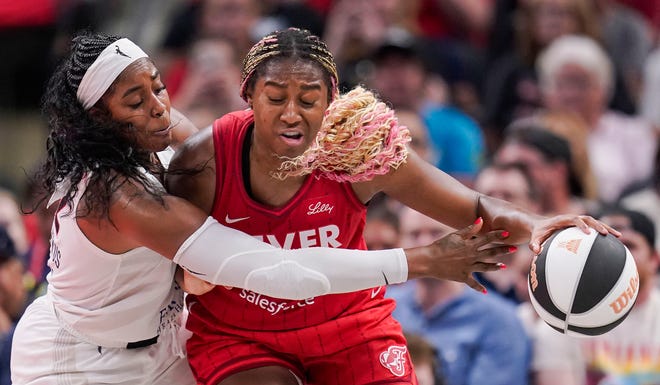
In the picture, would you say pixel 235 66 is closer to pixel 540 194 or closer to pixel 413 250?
pixel 540 194

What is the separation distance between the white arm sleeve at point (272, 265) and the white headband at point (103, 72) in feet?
1.82

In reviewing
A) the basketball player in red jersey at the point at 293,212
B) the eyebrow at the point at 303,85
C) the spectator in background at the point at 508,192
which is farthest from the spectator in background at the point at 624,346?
the eyebrow at the point at 303,85

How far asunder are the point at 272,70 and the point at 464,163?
3856 millimetres

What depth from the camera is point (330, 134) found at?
4023 mm

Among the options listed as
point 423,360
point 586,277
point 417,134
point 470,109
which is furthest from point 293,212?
point 470,109

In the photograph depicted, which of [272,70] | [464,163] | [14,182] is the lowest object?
[14,182]

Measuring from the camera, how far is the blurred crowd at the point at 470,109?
5.89 metres

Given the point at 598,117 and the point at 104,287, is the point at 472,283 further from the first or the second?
the point at 598,117

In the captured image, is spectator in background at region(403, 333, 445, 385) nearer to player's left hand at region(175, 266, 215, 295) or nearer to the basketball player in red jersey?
the basketball player in red jersey

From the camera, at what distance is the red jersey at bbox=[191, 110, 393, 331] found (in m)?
4.08

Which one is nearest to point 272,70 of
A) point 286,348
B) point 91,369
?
point 286,348

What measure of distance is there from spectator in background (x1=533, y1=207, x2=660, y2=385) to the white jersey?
2223 mm

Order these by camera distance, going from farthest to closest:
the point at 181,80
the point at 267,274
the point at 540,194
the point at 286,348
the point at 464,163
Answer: the point at 181,80 → the point at 464,163 → the point at 540,194 → the point at 286,348 → the point at 267,274

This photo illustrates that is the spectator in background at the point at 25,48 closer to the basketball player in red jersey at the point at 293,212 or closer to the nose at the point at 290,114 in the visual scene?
the basketball player in red jersey at the point at 293,212
